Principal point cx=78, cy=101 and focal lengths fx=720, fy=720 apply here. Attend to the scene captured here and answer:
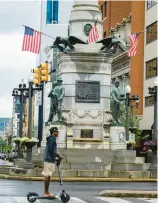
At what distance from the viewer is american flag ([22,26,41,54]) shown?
37.8 meters

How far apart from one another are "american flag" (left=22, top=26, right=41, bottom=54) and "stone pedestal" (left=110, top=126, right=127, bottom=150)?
675 cm

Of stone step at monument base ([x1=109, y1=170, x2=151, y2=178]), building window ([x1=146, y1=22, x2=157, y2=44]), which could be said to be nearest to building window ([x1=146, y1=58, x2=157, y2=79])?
building window ([x1=146, y1=22, x2=157, y2=44])

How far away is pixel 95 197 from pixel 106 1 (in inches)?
3489

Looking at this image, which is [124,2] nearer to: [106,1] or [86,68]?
[106,1]

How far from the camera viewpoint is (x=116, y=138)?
112 ft

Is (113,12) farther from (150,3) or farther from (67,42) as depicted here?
(67,42)

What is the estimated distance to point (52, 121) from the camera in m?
34.0

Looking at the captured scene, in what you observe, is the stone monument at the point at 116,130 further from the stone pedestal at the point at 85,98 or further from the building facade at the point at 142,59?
the building facade at the point at 142,59

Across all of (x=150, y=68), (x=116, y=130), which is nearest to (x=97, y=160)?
(x=116, y=130)

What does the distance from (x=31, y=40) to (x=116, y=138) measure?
7.66m

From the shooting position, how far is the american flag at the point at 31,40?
124 feet

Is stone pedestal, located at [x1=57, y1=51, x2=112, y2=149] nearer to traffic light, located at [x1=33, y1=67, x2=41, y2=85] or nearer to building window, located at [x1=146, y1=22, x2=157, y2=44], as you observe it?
traffic light, located at [x1=33, y1=67, x2=41, y2=85]

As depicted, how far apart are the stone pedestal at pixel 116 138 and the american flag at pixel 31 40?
6747mm

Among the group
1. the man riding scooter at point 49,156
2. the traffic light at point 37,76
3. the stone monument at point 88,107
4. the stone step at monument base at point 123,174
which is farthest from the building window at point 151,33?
the man riding scooter at point 49,156
